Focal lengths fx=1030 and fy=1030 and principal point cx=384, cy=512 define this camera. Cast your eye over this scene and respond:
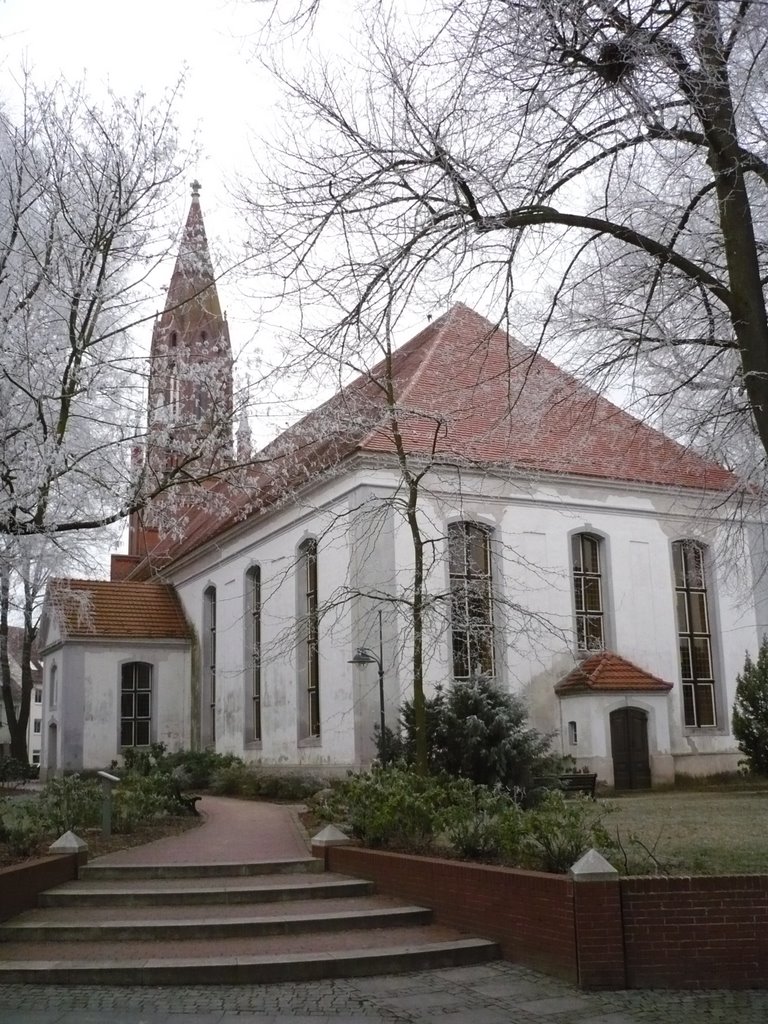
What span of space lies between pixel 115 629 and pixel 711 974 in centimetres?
2821

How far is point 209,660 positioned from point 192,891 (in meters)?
22.9

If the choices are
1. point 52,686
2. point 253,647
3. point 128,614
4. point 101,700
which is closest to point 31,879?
point 253,647

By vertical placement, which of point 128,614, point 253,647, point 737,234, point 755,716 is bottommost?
point 755,716

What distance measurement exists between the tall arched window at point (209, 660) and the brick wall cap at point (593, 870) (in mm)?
25995

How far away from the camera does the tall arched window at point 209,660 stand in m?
33.1

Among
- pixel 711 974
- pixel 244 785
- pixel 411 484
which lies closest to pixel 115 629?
pixel 244 785

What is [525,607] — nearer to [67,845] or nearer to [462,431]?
[462,431]

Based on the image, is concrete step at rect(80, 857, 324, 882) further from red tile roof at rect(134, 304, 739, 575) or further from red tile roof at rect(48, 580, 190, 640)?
red tile roof at rect(48, 580, 190, 640)

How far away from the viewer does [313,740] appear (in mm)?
24750

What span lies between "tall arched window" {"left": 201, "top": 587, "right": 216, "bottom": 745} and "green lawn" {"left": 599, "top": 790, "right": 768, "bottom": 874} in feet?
50.6

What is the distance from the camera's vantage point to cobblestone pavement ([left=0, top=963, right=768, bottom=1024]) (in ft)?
23.5

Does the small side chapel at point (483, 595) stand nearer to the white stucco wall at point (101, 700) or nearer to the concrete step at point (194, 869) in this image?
the white stucco wall at point (101, 700)

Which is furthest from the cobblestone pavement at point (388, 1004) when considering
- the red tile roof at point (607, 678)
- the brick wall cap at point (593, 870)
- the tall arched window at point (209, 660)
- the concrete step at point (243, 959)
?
the tall arched window at point (209, 660)

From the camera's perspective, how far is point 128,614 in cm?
3456
